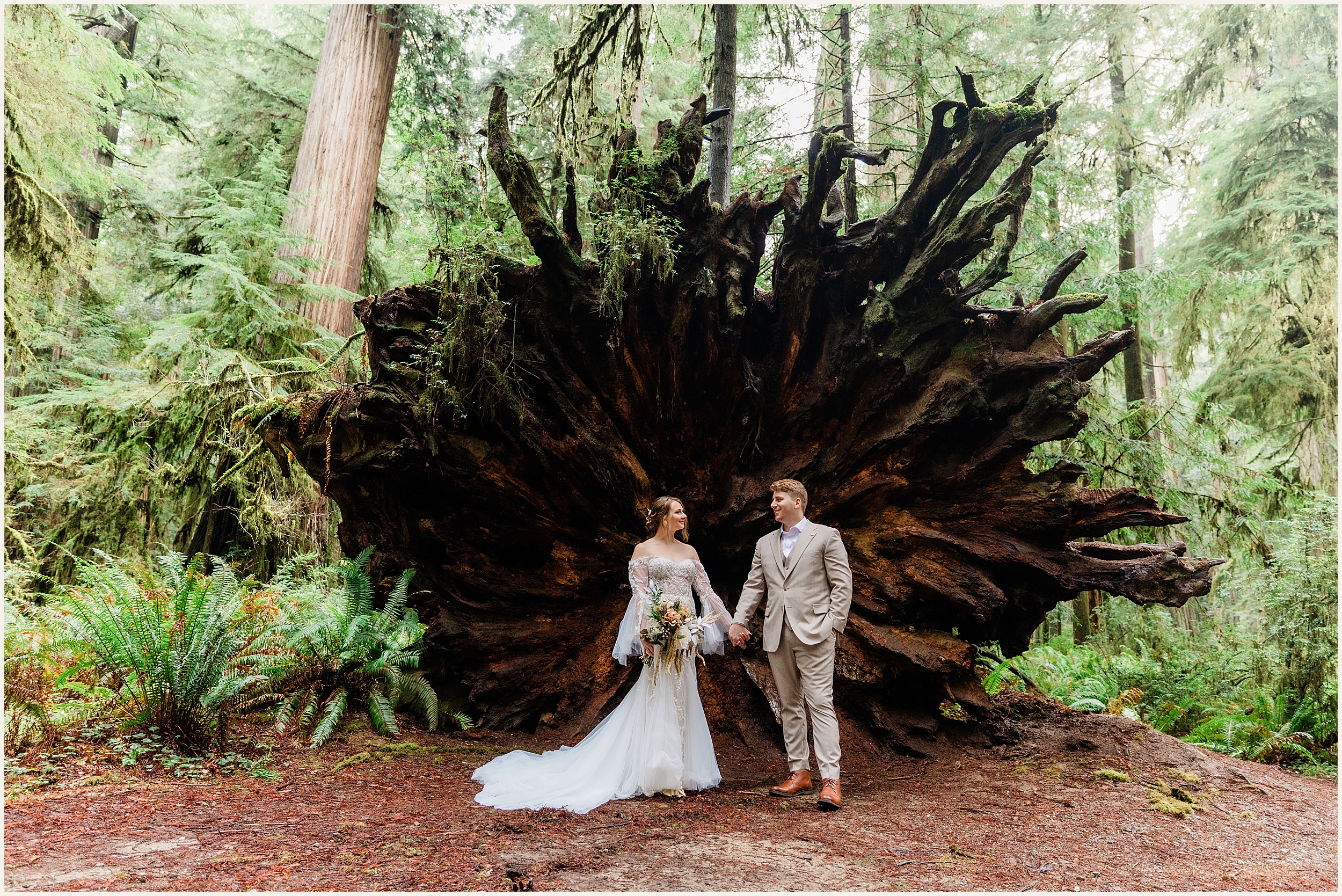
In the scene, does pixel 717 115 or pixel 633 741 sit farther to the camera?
pixel 717 115

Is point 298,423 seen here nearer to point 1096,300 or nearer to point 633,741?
point 633,741

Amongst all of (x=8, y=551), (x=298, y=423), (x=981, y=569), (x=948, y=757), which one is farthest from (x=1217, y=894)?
(x=8, y=551)

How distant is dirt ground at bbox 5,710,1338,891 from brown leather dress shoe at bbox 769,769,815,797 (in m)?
0.12

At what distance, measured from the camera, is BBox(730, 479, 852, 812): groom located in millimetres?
5027

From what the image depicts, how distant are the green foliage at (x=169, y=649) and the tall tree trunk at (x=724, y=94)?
21.0ft

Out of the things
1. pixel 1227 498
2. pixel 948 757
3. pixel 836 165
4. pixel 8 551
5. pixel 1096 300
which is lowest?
pixel 948 757

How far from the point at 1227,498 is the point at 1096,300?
18.0 feet

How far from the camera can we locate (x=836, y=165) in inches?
241

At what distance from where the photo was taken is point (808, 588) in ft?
17.3

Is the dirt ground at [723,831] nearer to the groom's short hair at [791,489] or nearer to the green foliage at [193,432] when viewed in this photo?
the groom's short hair at [791,489]

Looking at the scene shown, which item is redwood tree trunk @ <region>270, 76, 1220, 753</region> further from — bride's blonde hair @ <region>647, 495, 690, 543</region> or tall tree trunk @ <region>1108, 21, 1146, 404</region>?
tall tree trunk @ <region>1108, 21, 1146, 404</region>

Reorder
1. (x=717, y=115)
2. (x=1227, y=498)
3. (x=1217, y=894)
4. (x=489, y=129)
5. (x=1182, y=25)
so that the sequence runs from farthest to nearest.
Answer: (x=1182, y=25)
(x=1227, y=498)
(x=717, y=115)
(x=489, y=129)
(x=1217, y=894)

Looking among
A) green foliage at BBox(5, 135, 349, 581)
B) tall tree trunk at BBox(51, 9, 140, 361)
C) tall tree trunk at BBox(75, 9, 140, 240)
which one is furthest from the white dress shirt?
tall tree trunk at BBox(75, 9, 140, 240)

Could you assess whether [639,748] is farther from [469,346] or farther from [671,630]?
[469,346]
